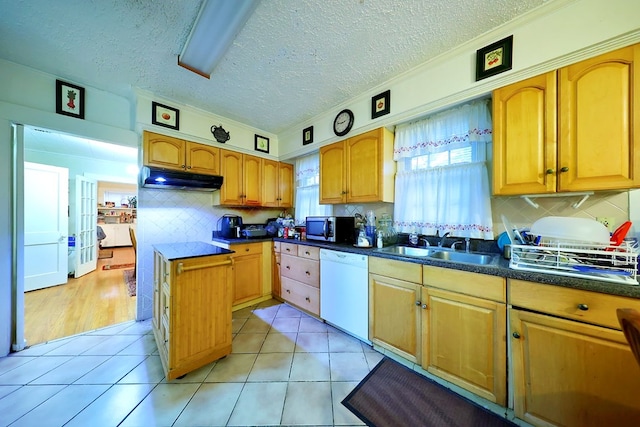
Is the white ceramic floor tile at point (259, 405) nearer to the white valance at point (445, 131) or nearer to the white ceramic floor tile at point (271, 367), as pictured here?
the white ceramic floor tile at point (271, 367)

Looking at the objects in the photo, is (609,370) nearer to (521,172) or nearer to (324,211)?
(521,172)

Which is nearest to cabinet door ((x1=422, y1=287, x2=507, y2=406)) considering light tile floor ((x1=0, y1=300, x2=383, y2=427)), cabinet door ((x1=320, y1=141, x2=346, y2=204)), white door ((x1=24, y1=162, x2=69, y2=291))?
light tile floor ((x1=0, y1=300, x2=383, y2=427))

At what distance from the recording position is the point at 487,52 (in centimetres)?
154

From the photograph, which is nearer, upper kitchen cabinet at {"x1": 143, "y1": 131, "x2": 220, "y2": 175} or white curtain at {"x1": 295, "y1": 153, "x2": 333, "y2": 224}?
upper kitchen cabinet at {"x1": 143, "y1": 131, "x2": 220, "y2": 175}

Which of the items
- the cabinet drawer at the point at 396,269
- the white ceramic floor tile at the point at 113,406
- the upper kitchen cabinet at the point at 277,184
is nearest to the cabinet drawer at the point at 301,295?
the cabinet drawer at the point at 396,269

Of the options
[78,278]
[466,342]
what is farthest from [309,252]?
[78,278]

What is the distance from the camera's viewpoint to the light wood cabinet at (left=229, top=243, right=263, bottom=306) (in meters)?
2.67

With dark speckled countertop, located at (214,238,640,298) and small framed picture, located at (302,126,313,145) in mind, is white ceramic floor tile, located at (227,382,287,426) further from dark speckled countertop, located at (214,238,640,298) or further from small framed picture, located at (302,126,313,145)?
small framed picture, located at (302,126,313,145)

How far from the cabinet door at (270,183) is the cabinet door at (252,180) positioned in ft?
0.23

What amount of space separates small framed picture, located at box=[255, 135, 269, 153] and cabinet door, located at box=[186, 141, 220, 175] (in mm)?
619

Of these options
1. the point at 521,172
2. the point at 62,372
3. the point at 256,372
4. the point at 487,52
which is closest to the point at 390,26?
the point at 487,52

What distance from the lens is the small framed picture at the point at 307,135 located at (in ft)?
9.55

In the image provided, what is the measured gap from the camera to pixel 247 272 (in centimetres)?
277

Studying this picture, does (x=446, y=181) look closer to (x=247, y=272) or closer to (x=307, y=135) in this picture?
(x=307, y=135)
